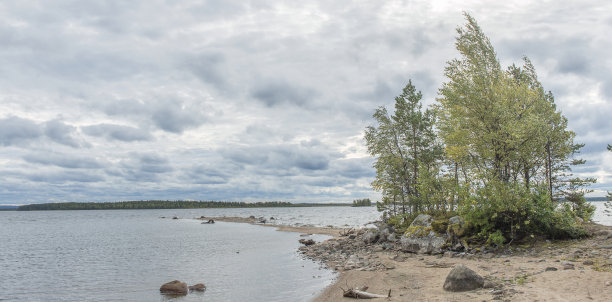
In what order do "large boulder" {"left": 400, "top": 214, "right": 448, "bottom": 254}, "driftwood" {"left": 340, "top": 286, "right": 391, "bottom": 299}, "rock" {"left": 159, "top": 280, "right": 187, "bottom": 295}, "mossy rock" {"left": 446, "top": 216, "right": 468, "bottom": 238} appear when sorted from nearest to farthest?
1. "driftwood" {"left": 340, "top": 286, "right": 391, "bottom": 299}
2. "rock" {"left": 159, "top": 280, "right": 187, "bottom": 295}
3. "mossy rock" {"left": 446, "top": 216, "right": 468, "bottom": 238}
4. "large boulder" {"left": 400, "top": 214, "right": 448, "bottom": 254}

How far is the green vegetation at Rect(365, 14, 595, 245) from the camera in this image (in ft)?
73.4

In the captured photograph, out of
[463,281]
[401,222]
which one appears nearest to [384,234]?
[401,222]

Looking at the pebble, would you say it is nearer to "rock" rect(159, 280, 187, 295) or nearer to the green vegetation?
the green vegetation

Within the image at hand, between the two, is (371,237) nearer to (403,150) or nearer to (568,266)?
(403,150)

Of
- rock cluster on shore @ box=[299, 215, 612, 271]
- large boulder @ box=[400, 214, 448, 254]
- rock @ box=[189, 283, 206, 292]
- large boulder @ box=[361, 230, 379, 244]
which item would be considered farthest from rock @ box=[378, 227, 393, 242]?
rock @ box=[189, 283, 206, 292]

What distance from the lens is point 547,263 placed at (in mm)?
16297

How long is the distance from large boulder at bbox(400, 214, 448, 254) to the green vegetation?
1.47 meters

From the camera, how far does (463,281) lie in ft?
44.9

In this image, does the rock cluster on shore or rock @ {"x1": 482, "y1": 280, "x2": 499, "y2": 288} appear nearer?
rock @ {"x1": 482, "y1": 280, "x2": 499, "y2": 288}

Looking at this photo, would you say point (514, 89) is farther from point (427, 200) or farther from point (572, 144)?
point (572, 144)

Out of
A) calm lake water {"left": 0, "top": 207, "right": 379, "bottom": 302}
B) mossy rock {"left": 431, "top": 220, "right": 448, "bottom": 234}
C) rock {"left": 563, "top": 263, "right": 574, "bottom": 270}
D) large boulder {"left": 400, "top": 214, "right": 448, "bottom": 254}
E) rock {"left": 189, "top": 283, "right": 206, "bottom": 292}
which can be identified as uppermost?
mossy rock {"left": 431, "top": 220, "right": 448, "bottom": 234}

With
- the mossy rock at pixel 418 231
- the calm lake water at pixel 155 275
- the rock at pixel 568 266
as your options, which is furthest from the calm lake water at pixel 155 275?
the rock at pixel 568 266

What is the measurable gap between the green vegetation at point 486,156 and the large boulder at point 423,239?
Answer: 1469mm

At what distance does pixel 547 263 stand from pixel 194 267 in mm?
25338
